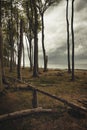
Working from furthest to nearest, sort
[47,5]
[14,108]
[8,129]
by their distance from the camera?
[47,5]
[14,108]
[8,129]

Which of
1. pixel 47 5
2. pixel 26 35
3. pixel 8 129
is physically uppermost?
pixel 47 5

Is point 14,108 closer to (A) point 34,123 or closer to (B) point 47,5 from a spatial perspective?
(A) point 34,123

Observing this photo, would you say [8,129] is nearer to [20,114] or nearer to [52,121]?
[20,114]

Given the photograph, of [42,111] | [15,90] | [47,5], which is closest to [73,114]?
[42,111]

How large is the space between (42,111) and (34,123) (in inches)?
40.4

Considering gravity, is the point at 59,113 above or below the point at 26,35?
below

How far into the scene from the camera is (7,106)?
1123 cm

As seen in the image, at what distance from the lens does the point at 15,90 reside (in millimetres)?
14906

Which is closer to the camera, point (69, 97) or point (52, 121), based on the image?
point (52, 121)

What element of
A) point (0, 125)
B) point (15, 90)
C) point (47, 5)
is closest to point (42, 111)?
point (0, 125)

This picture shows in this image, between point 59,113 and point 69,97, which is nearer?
point 59,113

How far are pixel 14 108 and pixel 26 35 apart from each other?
3162 centimetres

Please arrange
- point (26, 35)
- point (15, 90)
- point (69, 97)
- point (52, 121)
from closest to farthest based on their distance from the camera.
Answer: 1. point (52, 121)
2. point (69, 97)
3. point (15, 90)
4. point (26, 35)

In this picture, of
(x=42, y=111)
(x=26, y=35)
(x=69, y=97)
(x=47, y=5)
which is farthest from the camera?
(x=26, y=35)
